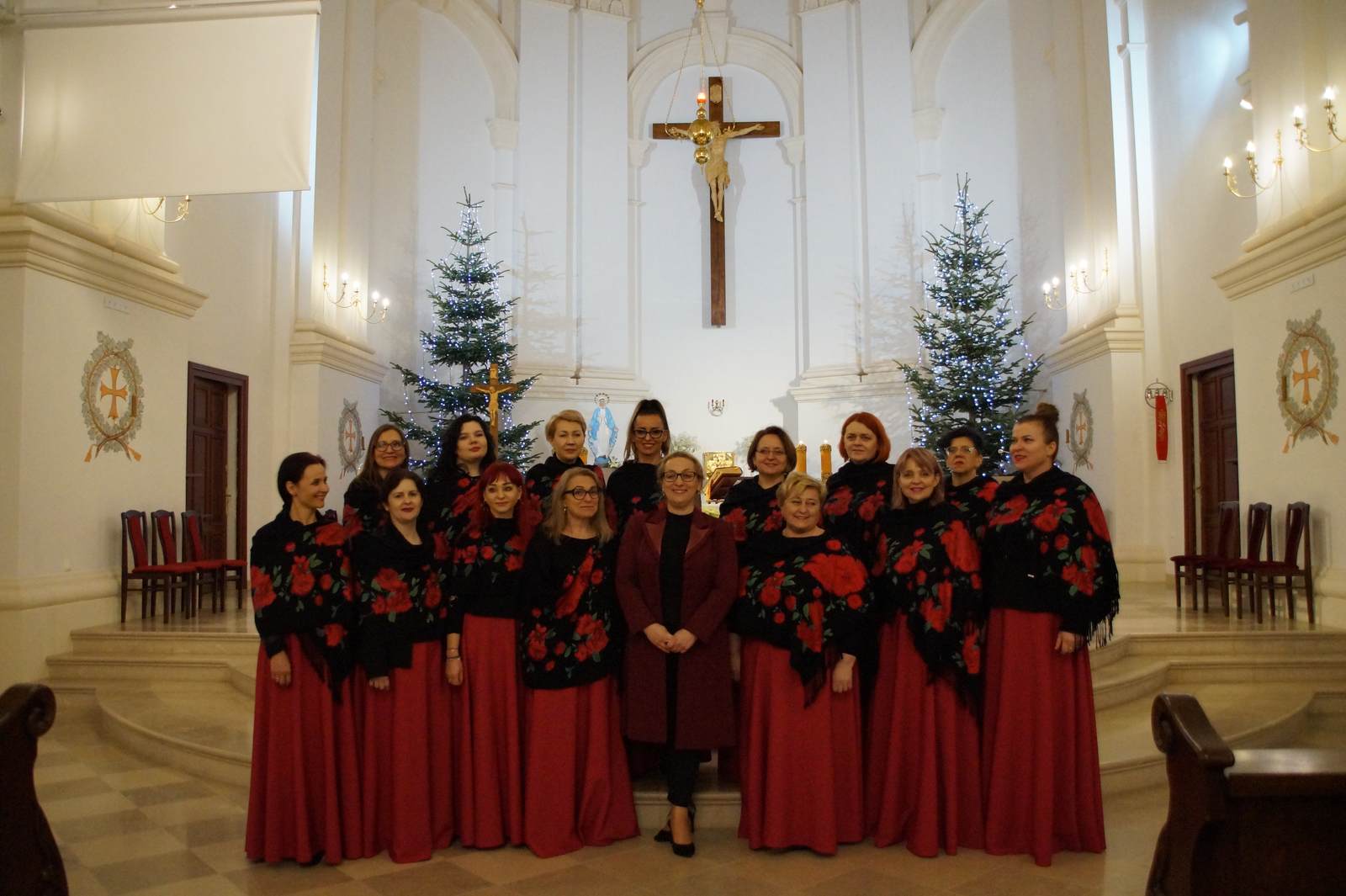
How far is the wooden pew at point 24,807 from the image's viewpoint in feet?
8.44

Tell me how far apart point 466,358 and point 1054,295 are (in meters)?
7.14

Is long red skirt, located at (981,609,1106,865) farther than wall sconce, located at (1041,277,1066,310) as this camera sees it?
No

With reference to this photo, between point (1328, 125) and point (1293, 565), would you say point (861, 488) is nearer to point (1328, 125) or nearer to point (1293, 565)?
point (1293, 565)

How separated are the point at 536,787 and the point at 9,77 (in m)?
5.97

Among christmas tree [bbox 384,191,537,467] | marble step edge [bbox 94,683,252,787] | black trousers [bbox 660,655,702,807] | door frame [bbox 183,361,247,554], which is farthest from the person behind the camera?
christmas tree [bbox 384,191,537,467]

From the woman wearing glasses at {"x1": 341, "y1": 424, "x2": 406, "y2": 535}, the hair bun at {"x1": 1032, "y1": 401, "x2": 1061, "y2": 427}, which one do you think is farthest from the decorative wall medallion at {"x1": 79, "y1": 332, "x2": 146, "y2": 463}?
the hair bun at {"x1": 1032, "y1": 401, "x2": 1061, "y2": 427}

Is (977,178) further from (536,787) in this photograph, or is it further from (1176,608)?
(536,787)

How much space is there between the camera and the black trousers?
3.75 meters

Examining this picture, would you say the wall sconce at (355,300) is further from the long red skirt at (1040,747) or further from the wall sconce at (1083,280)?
the long red skirt at (1040,747)

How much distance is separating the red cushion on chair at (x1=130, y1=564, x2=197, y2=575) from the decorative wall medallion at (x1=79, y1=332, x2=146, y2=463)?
874 millimetres

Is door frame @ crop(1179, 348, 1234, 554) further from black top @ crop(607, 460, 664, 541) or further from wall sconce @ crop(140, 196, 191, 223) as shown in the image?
wall sconce @ crop(140, 196, 191, 223)

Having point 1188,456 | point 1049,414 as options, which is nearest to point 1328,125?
point 1188,456

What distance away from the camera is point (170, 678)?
6.34 metres

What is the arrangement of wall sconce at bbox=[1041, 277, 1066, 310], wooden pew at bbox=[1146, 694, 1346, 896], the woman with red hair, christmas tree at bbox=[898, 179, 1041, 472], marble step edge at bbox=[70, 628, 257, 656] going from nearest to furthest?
1. wooden pew at bbox=[1146, 694, 1346, 896]
2. the woman with red hair
3. marble step edge at bbox=[70, 628, 257, 656]
4. christmas tree at bbox=[898, 179, 1041, 472]
5. wall sconce at bbox=[1041, 277, 1066, 310]
